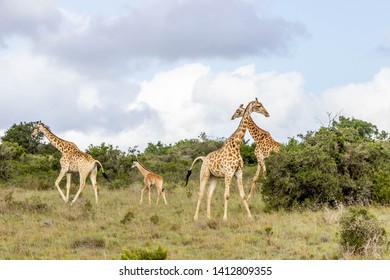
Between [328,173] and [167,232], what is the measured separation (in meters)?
5.76

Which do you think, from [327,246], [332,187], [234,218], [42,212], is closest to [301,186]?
[332,187]

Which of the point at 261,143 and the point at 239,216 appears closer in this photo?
the point at 239,216

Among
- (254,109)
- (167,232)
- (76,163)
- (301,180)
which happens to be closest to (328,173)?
(301,180)

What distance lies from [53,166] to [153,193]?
10687mm

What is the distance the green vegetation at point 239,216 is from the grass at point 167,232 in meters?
0.02

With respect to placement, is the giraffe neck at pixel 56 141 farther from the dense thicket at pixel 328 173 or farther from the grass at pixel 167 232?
the dense thicket at pixel 328 173

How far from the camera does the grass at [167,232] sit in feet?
41.2

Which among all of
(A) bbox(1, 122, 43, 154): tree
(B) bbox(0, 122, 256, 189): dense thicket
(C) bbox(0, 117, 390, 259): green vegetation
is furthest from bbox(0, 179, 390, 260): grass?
(A) bbox(1, 122, 43, 154): tree

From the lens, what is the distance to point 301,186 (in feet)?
59.1

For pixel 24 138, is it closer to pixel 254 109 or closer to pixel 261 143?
pixel 261 143

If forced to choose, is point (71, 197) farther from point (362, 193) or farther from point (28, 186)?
point (362, 193)

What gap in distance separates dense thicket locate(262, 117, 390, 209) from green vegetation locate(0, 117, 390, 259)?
0.03 metres

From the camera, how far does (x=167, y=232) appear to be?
47.8ft

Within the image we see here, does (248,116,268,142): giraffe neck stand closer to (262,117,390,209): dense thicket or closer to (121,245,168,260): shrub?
(262,117,390,209): dense thicket
